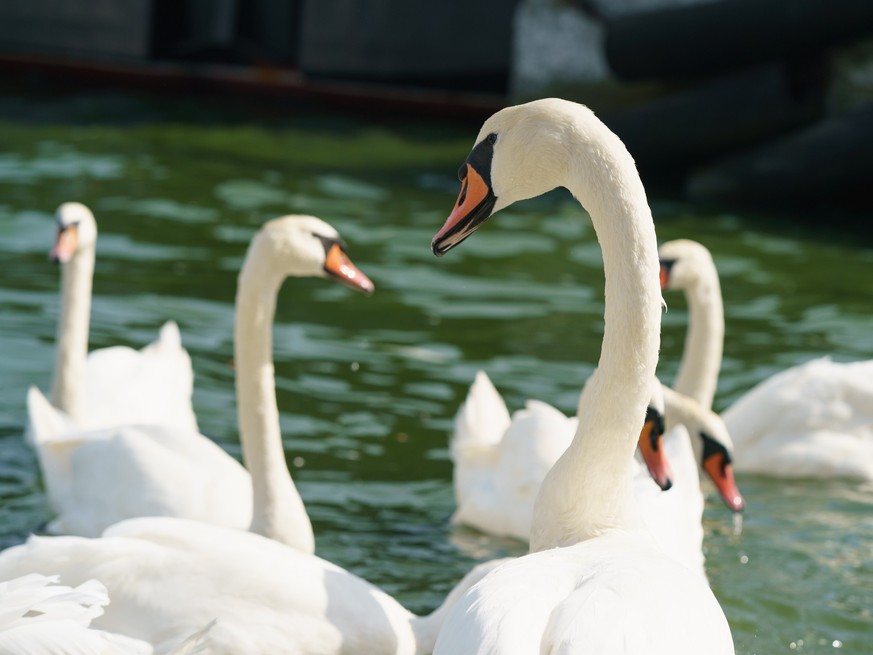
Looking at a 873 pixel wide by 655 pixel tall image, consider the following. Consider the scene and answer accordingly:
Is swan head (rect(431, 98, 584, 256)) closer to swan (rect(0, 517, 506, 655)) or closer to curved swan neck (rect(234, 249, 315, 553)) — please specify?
swan (rect(0, 517, 506, 655))

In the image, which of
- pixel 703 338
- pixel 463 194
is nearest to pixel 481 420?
pixel 703 338

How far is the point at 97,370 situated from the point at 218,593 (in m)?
2.97

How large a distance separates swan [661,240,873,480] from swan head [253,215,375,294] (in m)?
1.96

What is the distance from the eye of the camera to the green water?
5.40 m

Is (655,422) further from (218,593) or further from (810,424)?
(810,424)

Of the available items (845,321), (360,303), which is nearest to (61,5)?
(360,303)

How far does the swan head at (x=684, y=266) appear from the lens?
21.5ft

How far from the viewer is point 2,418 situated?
6.48 metres

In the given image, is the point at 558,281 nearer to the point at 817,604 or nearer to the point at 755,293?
the point at 755,293

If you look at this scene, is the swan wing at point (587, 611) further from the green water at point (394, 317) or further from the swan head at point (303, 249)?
the swan head at point (303, 249)

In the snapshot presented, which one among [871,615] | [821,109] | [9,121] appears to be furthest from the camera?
[9,121]

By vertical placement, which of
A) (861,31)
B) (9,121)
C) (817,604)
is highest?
(861,31)

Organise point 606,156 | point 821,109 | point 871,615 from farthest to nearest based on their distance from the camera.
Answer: point 821,109
point 871,615
point 606,156

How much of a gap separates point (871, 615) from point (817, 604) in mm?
174
